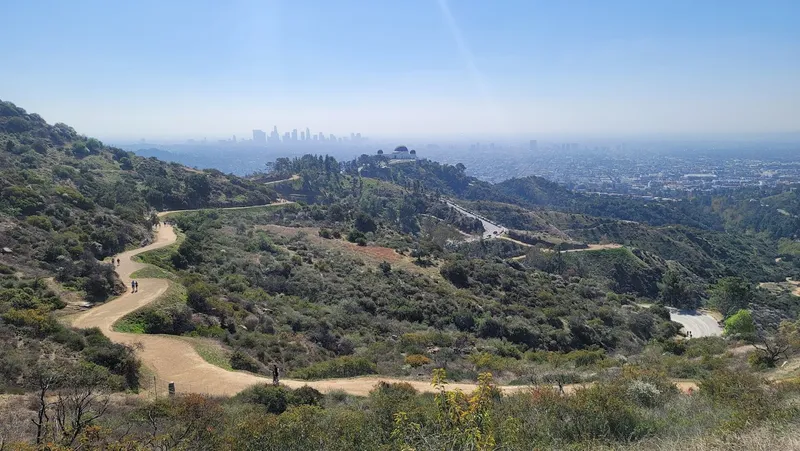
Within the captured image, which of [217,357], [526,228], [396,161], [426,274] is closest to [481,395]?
[217,357]

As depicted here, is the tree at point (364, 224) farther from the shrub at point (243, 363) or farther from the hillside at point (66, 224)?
the shrub at point (243, 363)

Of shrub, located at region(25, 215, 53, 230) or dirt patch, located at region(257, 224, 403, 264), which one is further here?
dirt patch, located at region(257, 224, 403, 264)

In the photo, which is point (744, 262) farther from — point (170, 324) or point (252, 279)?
point (170, 324)

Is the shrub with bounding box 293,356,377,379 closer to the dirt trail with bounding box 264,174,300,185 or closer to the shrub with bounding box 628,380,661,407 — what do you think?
the shrub with bounding box 628,380,661,407

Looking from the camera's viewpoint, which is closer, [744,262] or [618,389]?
[618,389]

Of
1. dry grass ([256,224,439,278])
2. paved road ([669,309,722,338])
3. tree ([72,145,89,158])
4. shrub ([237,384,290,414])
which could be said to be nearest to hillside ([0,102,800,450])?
shrub ([237,384,290,414])

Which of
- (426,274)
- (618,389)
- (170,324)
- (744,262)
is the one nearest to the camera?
(618,389)
